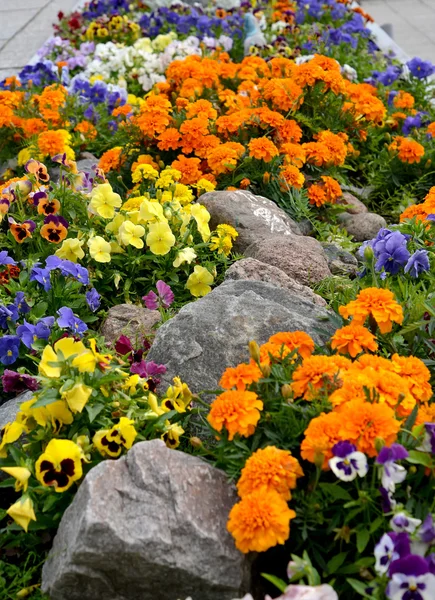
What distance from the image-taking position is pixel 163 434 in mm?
2504

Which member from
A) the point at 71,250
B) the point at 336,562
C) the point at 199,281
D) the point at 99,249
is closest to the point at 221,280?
the point at 199,281

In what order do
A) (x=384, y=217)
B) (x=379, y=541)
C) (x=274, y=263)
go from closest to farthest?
(x=379, y=541) → (x=274, y=263) → (x=384, y=217)

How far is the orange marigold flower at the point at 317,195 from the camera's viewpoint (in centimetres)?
452

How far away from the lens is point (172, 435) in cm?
249

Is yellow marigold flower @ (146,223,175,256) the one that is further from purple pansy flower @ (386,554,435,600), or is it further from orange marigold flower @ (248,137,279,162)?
purple pansy flower @ (386,554,435,600)

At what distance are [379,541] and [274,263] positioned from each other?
1864 mm

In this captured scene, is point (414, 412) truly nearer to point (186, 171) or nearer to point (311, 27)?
point (186, 171)

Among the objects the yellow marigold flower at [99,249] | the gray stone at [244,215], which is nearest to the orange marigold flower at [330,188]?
the gray stone at [244,215]

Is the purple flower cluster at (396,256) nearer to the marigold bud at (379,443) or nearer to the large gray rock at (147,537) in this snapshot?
the marigold bud at (379,443)

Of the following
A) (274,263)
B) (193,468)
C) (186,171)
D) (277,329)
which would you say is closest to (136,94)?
(186,171)

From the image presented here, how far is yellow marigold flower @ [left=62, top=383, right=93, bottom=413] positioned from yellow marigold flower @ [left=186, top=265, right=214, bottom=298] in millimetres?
1368

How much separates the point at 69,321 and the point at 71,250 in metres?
0.65

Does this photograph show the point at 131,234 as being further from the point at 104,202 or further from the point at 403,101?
the point at 403,101

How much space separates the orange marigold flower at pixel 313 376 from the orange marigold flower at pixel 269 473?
0.77 feet
